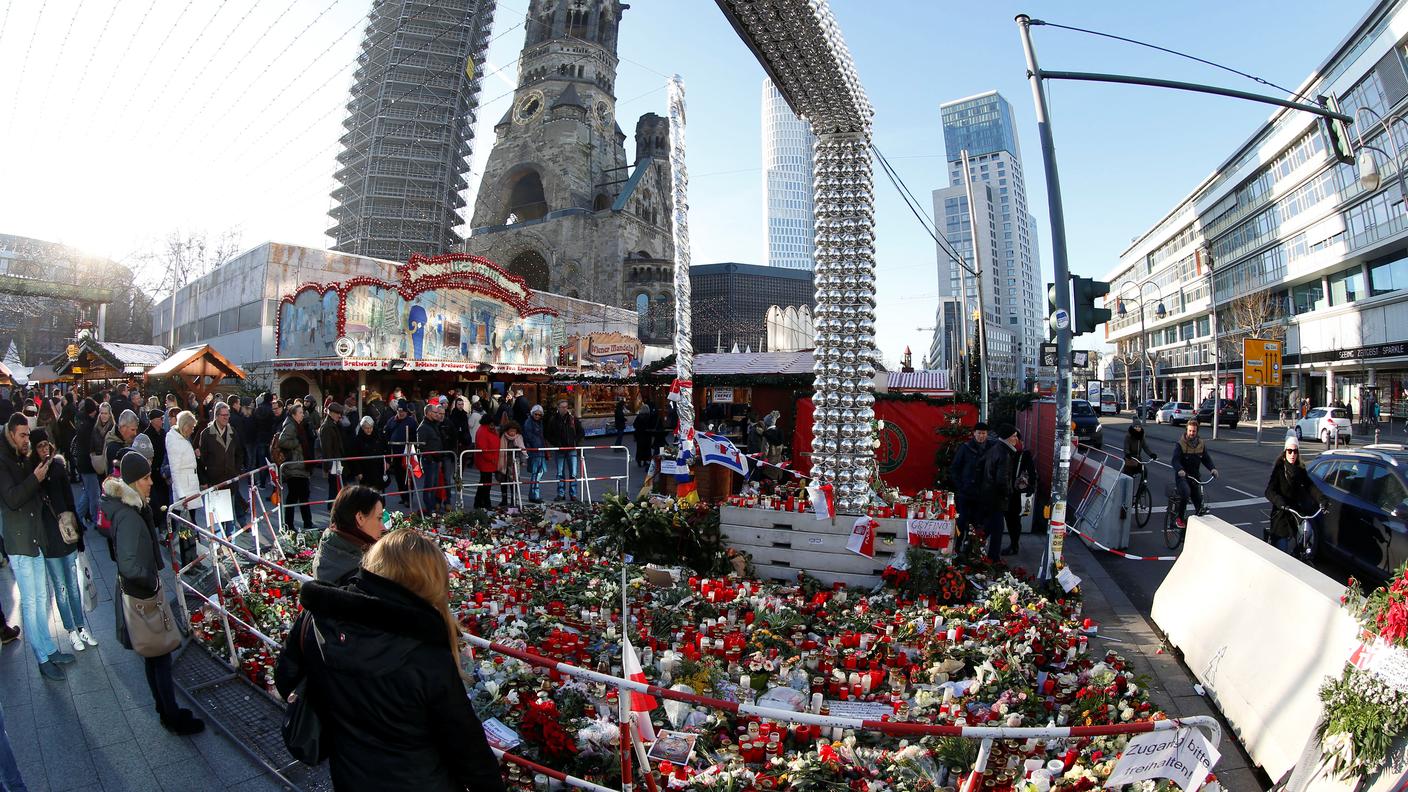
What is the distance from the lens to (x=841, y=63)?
7.93m

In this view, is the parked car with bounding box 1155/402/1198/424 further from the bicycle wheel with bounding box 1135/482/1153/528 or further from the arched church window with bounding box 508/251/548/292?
the arched church window with bounding box 508/251/548/292

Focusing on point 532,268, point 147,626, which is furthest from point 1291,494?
point 532,268

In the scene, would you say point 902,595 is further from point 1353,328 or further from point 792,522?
point 1353,328

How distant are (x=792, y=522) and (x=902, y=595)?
56.3 inches

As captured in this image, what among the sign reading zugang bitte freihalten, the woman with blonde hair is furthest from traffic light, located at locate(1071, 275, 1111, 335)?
the woman with blonde hair

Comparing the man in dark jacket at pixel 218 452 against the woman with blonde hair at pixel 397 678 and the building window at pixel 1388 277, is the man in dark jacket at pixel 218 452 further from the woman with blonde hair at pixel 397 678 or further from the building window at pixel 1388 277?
the building window at pixel 1388 277

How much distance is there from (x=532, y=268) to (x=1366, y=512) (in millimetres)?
54361

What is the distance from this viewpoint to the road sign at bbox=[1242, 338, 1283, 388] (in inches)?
1150

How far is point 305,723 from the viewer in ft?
8.07

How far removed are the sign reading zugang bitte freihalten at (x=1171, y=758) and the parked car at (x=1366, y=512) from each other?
5.86 m

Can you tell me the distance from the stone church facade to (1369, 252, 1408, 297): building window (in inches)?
1734

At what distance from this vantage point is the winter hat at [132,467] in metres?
4.54

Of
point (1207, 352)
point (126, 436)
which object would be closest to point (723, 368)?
point (126, 436)

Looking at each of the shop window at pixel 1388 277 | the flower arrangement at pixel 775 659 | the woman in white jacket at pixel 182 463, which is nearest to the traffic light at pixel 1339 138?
the flower arrangement at pixel 775 659
